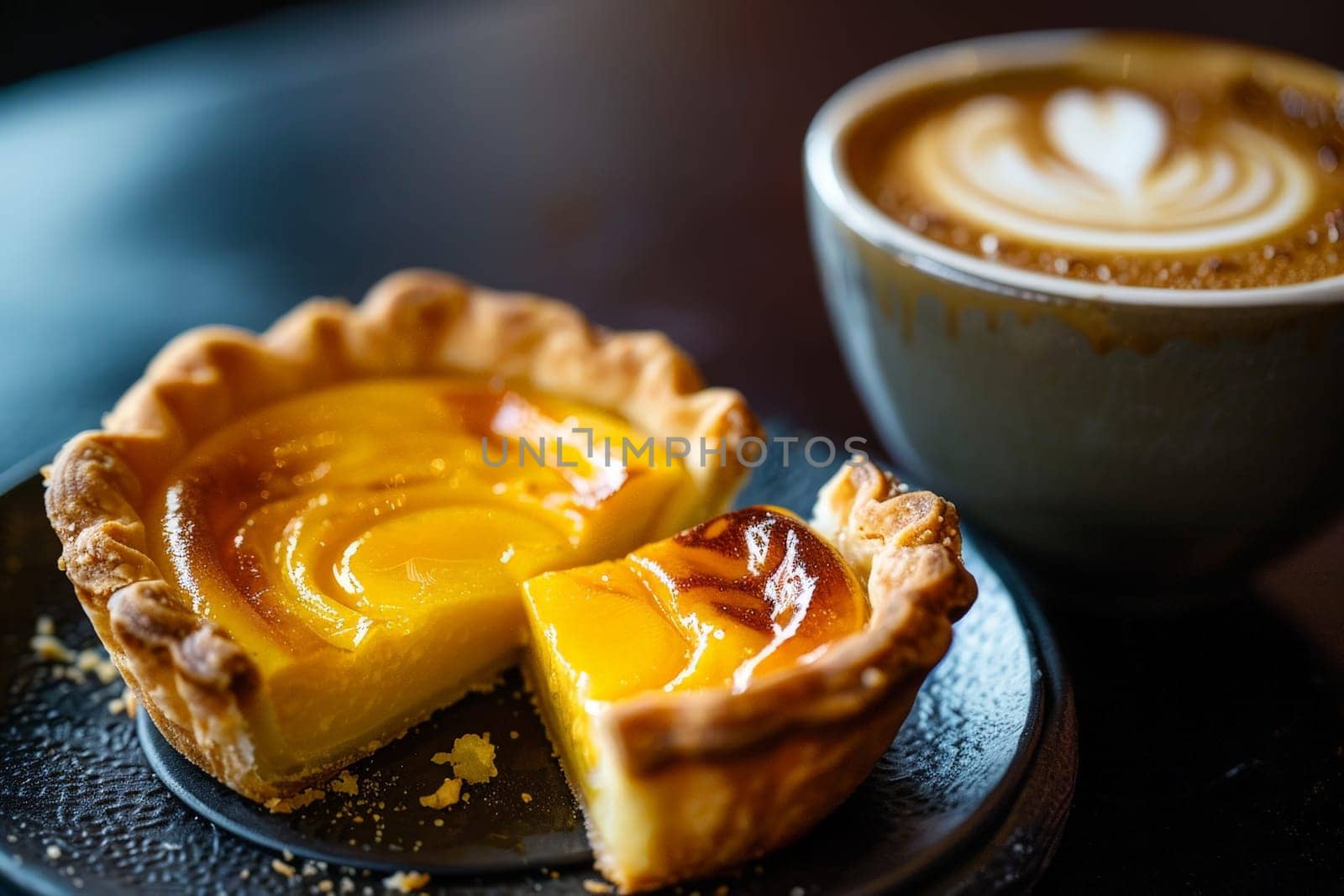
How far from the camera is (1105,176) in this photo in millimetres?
2346

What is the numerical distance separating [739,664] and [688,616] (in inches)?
5.1

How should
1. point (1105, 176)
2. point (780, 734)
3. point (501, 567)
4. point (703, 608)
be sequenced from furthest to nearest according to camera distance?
1. point (1105, 176)
2. point (501, 567)
3. point (703, 608)
4. point (780, 734)

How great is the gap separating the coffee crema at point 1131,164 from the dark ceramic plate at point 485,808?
0.63 meters

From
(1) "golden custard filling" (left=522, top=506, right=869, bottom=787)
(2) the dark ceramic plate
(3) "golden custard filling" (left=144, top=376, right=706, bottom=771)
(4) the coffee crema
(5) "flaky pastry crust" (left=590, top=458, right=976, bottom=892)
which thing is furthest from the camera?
(4) the coffee crema

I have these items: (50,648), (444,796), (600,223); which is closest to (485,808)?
(444,796)

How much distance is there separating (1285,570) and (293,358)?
1.88 m

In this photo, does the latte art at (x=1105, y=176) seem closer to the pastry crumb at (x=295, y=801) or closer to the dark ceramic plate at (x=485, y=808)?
the dark ceramic plate at (x=485, y=808)

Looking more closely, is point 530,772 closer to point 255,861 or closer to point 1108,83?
point 255,861

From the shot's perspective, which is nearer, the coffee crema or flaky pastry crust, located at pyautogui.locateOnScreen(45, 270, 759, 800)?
flaky pastry crust, located at pyautogui.locateOnScreen(45, 270, 759, 800)

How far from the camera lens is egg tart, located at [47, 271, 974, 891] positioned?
5.01 feet

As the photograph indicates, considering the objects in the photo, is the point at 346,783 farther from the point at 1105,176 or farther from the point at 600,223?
the point at 600,223

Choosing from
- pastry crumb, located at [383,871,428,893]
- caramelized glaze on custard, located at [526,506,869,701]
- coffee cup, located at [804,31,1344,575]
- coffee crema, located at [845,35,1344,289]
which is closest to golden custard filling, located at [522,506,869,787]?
caramelized glaze on custard, located at [526,506,869,701]

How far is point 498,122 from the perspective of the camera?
375 cm

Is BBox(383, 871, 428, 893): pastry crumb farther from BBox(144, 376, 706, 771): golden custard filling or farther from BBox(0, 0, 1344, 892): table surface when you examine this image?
BBox(0, 0, 1344, 892): table surface
